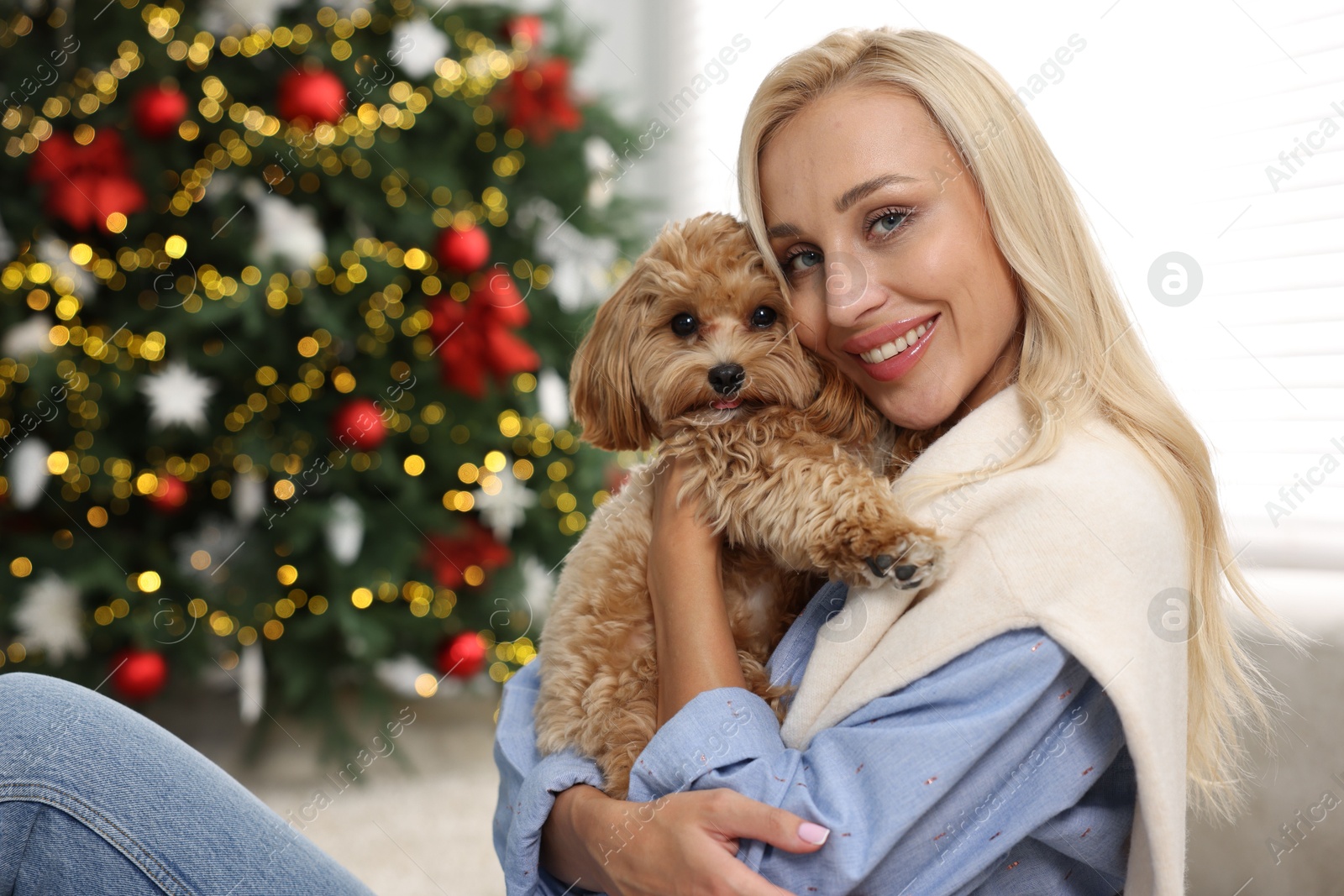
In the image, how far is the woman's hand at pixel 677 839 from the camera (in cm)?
113

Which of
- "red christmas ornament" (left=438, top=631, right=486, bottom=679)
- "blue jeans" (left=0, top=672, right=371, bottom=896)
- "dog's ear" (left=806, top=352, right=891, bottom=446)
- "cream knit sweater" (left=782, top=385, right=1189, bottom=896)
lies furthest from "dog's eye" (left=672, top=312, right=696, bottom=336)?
"red christmas ornament" (left=438, top=631, right=486, bottom=679)

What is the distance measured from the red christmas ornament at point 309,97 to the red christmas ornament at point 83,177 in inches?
23.0

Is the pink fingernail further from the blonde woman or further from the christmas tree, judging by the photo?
the christmas tree

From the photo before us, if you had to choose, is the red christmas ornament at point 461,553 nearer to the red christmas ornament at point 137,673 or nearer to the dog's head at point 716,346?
the red christmas ornament at point 137,673

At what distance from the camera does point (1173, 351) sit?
2762 millimetres

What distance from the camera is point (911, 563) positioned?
1262mm

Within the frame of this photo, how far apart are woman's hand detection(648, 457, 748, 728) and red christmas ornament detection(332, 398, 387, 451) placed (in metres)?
2.18

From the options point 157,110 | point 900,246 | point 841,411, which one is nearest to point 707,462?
point 841,411

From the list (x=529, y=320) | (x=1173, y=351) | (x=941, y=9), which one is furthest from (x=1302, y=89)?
(x=529, y=320)

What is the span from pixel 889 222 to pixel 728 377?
0.36 m

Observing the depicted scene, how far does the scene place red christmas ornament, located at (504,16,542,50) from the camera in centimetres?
385

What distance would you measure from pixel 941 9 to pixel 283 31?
239 cm

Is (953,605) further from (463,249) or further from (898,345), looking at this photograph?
(463,249)

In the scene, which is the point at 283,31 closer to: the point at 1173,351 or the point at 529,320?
the point at 529,320
